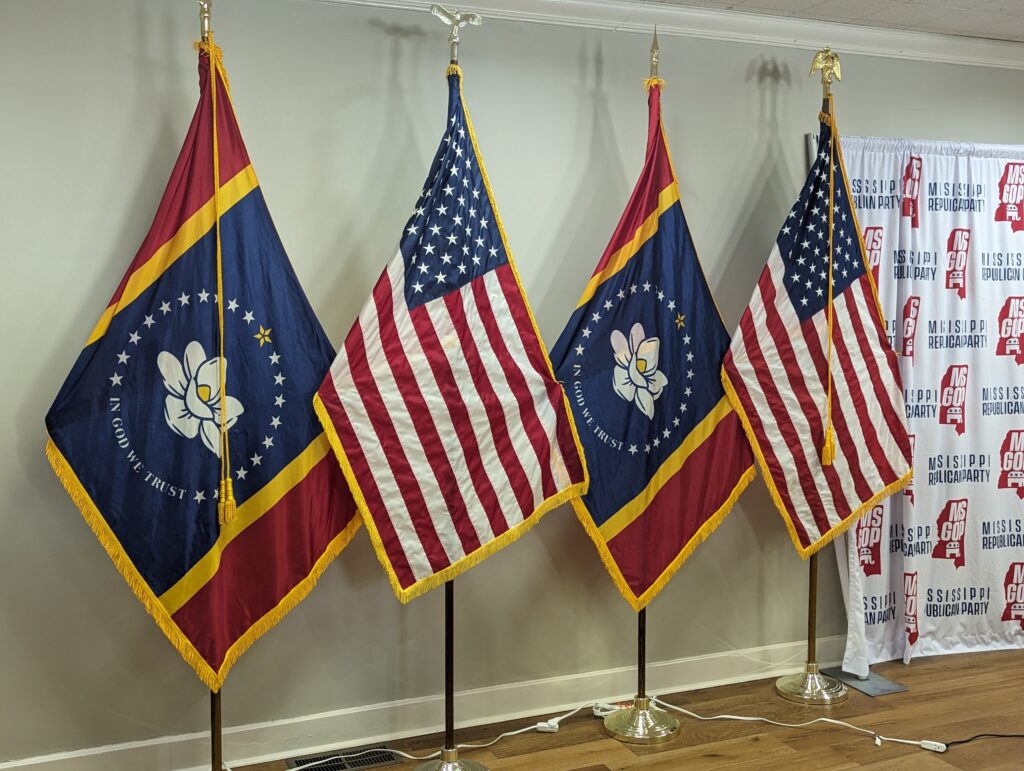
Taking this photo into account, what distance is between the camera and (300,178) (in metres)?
3.01

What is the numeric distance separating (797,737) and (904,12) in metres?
2.56

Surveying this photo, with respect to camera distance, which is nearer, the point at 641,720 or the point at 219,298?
the point at 219,298

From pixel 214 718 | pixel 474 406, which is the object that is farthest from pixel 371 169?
pixel 214 718

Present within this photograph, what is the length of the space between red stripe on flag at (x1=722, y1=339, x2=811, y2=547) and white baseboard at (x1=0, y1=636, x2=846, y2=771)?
2.26ft

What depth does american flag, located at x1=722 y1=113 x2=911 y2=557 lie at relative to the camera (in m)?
3.34

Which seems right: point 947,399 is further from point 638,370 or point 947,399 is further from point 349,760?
point 349,760

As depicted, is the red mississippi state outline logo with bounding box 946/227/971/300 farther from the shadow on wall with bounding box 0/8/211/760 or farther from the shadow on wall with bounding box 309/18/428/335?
the shadow on wall with bounding box 0/8/211/760

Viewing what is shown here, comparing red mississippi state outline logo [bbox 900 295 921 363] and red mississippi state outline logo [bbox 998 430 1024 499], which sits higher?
red mississippi state outline logo [bbox 900 295 921 363]

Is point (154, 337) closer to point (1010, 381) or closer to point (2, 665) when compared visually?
point (2, 665)

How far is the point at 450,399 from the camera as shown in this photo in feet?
9.27

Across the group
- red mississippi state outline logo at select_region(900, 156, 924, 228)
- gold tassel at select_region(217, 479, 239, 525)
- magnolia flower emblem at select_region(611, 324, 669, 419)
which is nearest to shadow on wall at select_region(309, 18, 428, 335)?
gold tassel at select_region(217, 479, 239, 525)

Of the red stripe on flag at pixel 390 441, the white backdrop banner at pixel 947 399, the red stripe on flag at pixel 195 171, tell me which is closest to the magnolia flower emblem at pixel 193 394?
the red stripe on flag at pixel 195 171

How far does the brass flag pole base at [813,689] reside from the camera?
3447 millimetres

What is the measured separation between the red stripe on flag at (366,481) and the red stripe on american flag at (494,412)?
12.1 inches
